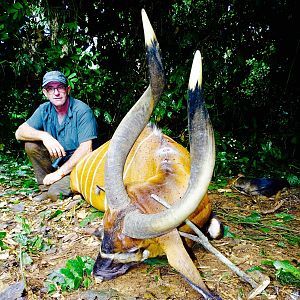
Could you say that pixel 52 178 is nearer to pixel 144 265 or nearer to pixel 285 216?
pixel 144 265

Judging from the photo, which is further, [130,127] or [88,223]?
[88,223]

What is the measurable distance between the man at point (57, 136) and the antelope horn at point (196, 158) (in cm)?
215

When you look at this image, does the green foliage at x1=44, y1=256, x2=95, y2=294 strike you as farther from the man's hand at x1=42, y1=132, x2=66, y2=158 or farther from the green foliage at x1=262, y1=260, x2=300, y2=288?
the man's hand at x1=42, y1=132, x2=66, y2=158

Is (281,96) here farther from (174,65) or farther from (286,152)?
(174,65)

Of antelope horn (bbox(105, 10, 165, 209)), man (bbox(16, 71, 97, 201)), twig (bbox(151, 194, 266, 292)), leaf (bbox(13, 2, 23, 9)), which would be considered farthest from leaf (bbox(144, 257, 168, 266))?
leaf (bbox(13, 2, 23, 9))

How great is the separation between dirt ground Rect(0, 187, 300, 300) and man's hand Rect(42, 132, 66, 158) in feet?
1.72

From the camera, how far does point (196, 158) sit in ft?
5.89

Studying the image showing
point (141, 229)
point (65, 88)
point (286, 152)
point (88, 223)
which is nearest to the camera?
point (141, 229)

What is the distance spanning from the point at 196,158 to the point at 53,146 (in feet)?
8.01

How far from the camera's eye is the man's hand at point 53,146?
Answer: 12.8 feet

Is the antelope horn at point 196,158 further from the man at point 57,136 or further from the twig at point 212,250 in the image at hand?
the man at point 57,136

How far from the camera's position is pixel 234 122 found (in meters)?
5.85

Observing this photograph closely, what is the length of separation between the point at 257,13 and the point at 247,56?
0.61m

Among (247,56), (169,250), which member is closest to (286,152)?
(247,56)
